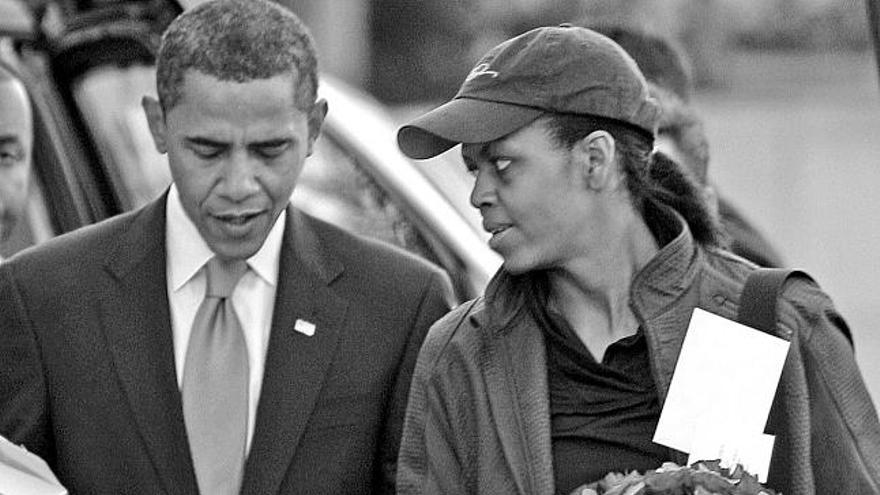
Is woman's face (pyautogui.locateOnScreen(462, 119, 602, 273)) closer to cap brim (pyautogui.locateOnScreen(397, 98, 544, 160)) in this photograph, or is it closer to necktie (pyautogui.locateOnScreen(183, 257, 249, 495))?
cap brim (pyautogui.locateOnScreen(397, 98, 544, 160))

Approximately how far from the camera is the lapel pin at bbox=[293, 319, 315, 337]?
4176 mm

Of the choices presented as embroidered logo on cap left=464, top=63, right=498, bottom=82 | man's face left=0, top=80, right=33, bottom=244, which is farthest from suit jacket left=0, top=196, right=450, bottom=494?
man's face left=0, top=80, right=33, bottom=244

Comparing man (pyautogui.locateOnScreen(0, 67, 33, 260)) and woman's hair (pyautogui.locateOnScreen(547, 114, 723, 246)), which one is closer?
woman's hair (pyautogui.locateOnScreen(547, 114, 723, 246))

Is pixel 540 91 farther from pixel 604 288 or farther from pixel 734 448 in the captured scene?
pixel 734 448

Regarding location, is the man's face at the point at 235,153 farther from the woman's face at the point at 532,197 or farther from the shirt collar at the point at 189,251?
the woman's face at the point at 532,197

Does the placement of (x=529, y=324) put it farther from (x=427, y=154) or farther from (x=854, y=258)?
(x=854, y=258)

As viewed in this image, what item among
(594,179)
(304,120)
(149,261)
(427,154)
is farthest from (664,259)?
(149,261)

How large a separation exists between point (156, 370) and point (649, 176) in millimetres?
998

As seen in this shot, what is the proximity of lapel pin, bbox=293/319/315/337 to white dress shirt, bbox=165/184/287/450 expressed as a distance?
0.06 meters

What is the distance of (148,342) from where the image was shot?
4.14 meters

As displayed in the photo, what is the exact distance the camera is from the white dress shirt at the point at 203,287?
4.19 meters

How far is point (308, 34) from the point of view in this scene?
4270 mm

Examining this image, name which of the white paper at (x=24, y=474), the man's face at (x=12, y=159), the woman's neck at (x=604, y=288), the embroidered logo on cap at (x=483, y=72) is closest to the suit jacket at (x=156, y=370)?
the white paper at (x=24, y=474)

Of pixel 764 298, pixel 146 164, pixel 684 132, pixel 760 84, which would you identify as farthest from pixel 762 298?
pixel 760 84
